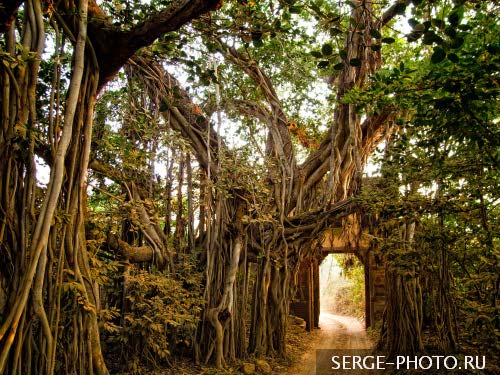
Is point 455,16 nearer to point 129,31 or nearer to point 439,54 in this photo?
point 439,54

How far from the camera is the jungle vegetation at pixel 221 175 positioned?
5.44 feet

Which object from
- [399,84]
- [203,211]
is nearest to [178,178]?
[203,211]

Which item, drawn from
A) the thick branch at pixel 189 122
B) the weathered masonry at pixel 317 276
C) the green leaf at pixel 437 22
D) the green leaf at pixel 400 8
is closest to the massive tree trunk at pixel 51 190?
the green leaf at pixel 400 8

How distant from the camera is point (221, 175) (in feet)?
13.6

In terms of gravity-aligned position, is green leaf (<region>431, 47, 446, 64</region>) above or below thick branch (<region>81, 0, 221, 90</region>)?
below

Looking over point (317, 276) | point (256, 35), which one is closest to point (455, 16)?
point (256, 35)

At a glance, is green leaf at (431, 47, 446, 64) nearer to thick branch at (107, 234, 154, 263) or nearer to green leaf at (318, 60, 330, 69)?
green leaf at (318, 60, 330, 69)

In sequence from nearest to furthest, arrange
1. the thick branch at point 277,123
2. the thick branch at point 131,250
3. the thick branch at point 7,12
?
1. the thick branch at point 7,12
2. the thick branch at point 131,250
3. the thick branch at point 277,123

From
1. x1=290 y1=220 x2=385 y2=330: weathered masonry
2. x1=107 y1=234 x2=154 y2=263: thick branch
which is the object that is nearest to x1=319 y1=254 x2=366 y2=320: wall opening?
x1=290 y1=220 x2=385 y2=330: weathered masonry

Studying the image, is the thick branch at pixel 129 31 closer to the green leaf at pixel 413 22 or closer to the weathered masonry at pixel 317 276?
the green leaf at pixel 413 22

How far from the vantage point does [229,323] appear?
4.21 m

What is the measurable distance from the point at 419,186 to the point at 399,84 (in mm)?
2109

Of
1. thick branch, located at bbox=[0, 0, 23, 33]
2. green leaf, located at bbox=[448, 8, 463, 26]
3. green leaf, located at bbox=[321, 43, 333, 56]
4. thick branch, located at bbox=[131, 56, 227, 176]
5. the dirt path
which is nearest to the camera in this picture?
green leaf, located at bbox=[448, 8, 463, 26]

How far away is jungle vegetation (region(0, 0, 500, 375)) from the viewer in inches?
65.3
